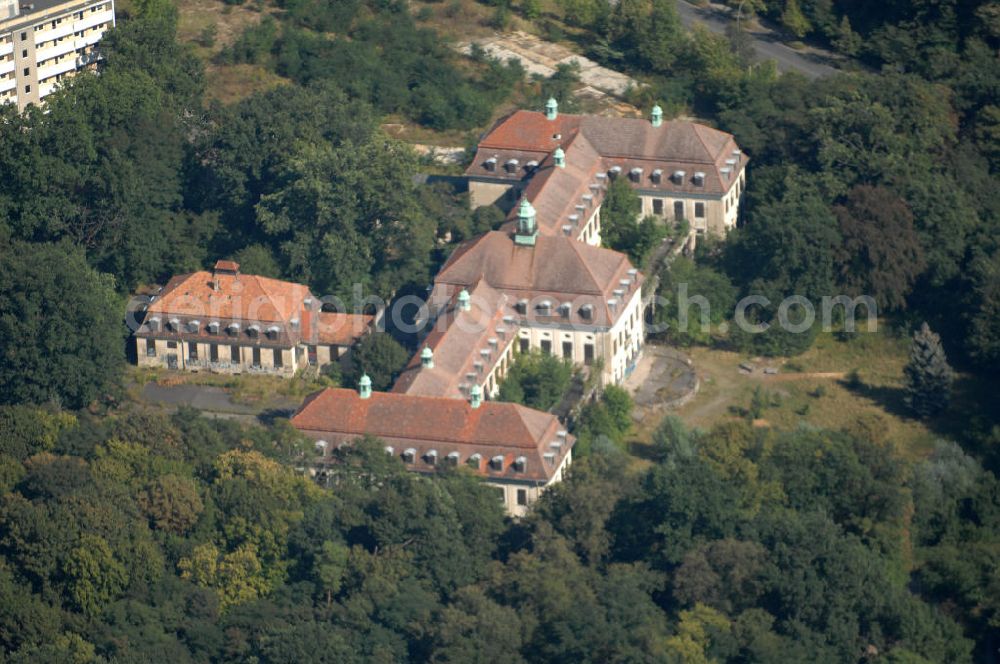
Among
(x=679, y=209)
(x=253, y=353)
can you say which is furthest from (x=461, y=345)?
(x=679, y=209)

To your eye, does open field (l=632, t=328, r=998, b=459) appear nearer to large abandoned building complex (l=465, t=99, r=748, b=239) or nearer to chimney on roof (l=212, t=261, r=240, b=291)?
large abandoned building complex (l=465, t=99, r=748, b=239)

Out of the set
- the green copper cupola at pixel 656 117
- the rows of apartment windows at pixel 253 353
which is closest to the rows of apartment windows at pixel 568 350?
the rows of apartment windows at pixel 253 353

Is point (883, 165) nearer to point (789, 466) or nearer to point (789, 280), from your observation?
point (789, 280)

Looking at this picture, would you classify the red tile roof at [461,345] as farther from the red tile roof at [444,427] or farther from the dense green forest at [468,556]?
the dense green forest at [468,556]

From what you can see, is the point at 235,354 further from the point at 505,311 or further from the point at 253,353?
the point at 505,311

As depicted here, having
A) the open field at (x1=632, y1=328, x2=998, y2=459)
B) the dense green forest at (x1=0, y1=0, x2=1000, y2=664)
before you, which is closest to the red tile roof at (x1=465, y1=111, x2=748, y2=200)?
the dense green forest at (x1=0, y1=0, x2=1000, y2=664)
